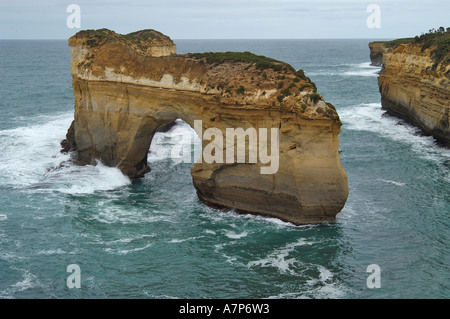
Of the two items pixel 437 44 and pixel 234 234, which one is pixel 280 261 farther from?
pixel 437 44

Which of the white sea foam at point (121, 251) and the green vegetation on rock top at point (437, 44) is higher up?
the green vegetation on rock top at point (437, 44)

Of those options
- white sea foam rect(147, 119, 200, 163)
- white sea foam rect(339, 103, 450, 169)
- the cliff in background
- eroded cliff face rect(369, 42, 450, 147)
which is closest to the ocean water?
white sea foam rect(147, 119, 200, 163)

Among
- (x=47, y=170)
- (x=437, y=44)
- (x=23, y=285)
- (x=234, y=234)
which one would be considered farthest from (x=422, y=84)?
(x=23, y=285)

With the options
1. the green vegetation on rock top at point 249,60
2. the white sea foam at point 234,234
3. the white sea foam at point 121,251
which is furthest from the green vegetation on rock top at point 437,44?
the white sea foam at point 121,251

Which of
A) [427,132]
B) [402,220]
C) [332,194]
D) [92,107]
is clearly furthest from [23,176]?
[427,132]

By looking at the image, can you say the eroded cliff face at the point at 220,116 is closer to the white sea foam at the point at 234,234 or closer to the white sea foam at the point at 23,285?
the white sea foam at the point at 234,234

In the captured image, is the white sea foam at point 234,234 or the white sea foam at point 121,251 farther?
the white sea foam at point 234,234
